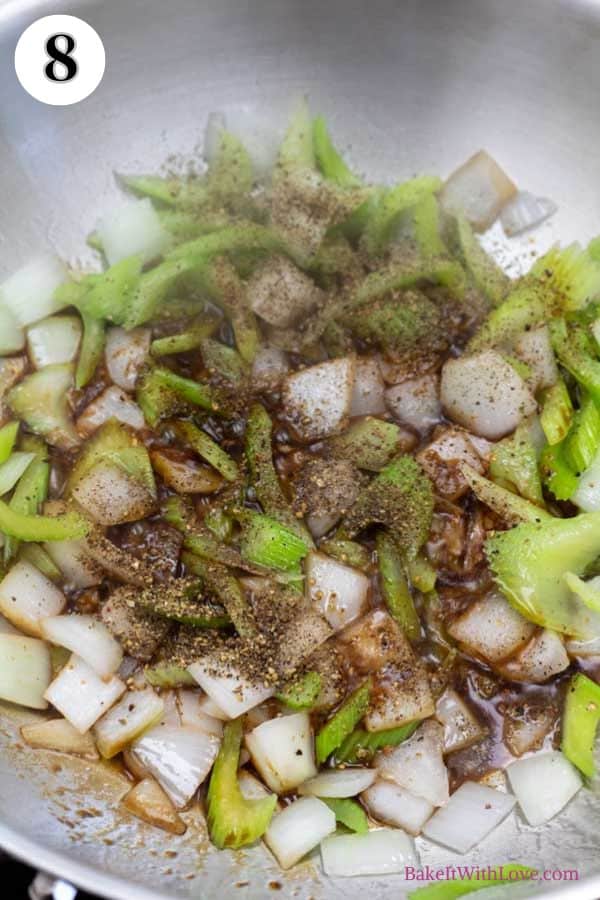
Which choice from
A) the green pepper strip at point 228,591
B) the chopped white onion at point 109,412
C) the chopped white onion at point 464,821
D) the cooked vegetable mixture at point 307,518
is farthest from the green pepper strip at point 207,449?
the chopped white onion at point 464,821

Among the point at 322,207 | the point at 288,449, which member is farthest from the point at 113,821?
the point at 322,207

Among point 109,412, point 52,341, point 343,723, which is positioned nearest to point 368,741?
point 343,723

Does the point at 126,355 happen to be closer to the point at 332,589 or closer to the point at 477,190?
the point at 332,589

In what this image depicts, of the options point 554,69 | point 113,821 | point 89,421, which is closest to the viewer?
point 113,821

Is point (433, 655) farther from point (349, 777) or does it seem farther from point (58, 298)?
point (58, 298)

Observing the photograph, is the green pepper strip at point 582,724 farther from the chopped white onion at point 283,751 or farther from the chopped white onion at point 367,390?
the chopped white onion at point 367,390

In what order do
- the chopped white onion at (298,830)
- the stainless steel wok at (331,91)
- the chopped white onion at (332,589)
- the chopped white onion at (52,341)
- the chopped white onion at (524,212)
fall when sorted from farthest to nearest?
1. the chopped white onion at (524,212)
2. the stainless steel wok at (331,91)
3. the chopped white onion at (52,341)
4. the chopped white onion at (332,589)
5. the chopped white onion at (298,830)

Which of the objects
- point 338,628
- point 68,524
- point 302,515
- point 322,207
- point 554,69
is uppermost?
point 554,69
